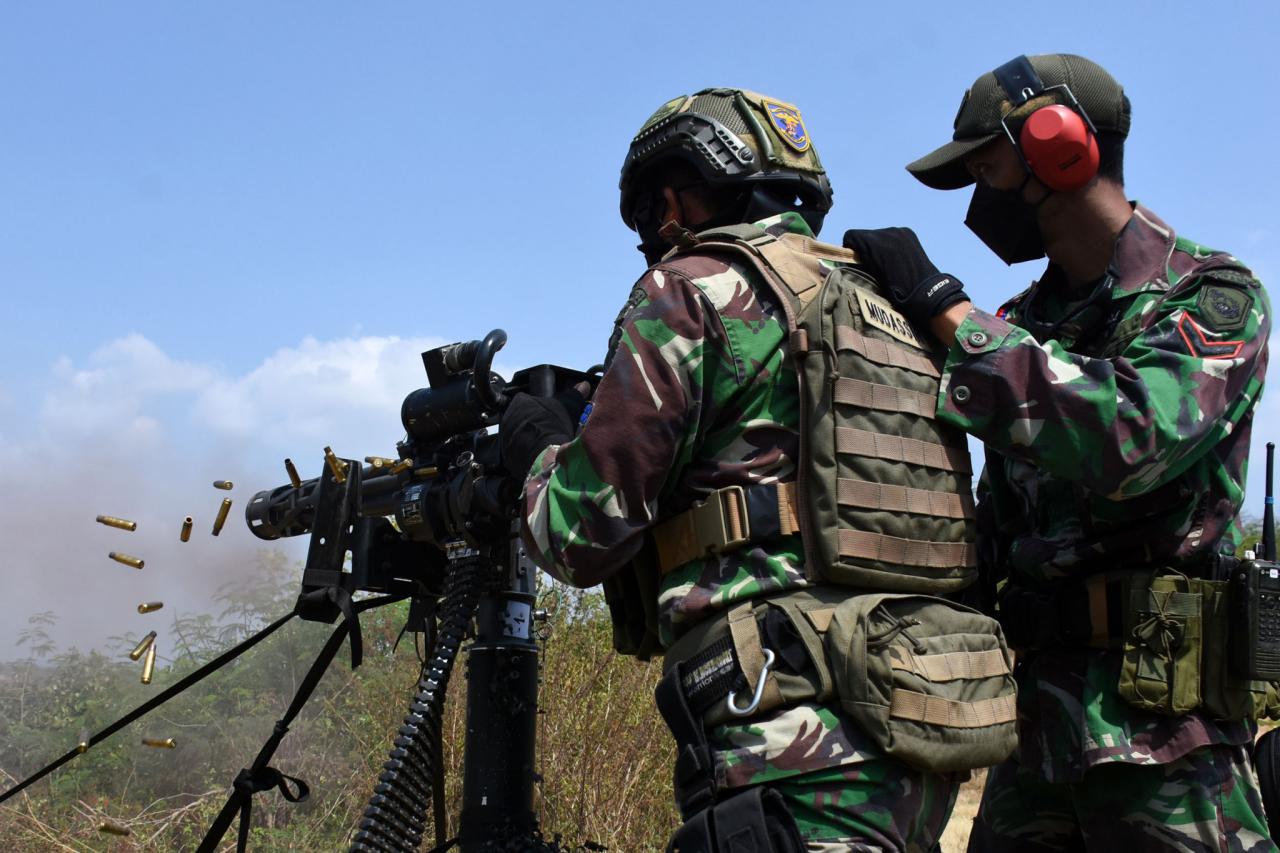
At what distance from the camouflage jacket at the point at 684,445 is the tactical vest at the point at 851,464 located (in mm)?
52

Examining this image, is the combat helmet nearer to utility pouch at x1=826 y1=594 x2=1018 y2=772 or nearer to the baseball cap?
the baseball cap

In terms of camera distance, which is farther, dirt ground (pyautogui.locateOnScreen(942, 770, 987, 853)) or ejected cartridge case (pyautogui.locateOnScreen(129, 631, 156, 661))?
dirt ground (pyautogui.locateOnScreen(942, 770, 987, 853))

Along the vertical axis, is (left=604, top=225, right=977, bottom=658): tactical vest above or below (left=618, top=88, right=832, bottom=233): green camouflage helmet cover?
below

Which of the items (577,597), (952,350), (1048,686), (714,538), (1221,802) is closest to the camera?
(714,538)

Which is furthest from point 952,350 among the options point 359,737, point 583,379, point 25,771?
point 25,771

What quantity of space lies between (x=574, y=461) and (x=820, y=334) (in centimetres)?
62

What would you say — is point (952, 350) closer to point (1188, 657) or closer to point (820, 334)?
point (820, 334)

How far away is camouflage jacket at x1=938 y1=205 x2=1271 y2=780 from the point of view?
2822 millimetres

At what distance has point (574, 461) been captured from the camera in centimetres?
275

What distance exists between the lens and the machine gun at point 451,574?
11.9 ft

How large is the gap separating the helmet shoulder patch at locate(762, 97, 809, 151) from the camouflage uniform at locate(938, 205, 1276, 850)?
715mm

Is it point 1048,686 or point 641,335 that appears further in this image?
point 1048,686

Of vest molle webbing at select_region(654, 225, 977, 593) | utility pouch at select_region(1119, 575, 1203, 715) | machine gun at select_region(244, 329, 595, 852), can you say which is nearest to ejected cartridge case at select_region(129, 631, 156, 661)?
machine gun at select_region(244, 329, 595, 852)

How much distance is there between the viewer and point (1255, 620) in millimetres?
3119
